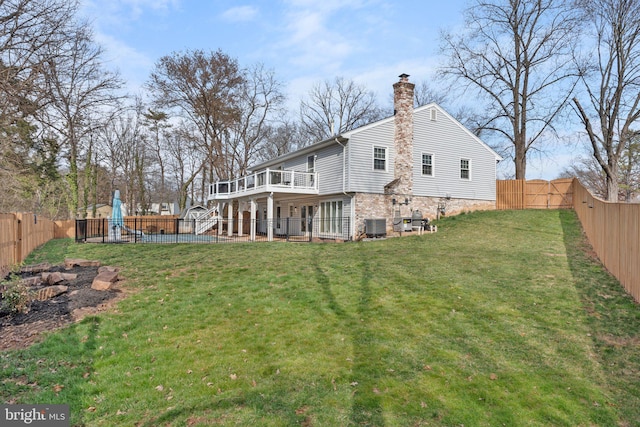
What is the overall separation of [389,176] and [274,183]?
6.45 metres

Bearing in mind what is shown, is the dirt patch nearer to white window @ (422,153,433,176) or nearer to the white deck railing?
the white deck railing

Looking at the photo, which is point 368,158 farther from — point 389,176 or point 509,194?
point 509,194

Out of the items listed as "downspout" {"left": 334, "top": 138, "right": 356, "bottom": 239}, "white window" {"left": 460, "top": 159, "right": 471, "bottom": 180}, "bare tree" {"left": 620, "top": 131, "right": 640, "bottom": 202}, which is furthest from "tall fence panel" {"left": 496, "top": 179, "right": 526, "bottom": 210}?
"bare tree" {"left": 620, "top": 131, "right": 640, "bottom": 202}

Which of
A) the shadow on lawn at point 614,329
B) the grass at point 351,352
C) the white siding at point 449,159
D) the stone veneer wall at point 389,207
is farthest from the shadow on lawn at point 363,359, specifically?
the white siding at point 449,159

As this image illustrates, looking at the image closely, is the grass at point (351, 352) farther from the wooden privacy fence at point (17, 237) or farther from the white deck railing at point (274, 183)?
the white deck railing at point (274, 183)

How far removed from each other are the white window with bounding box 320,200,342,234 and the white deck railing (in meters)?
1.08

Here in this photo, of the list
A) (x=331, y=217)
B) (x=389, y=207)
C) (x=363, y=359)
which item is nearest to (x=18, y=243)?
(x=363, y=359)

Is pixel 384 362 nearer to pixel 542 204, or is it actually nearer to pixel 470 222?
pixel 470 222

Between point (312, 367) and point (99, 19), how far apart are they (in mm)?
14311

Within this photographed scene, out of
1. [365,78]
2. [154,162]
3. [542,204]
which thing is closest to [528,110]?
[542,204]

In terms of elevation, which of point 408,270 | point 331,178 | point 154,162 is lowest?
point 408,270

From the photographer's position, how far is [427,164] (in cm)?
1908

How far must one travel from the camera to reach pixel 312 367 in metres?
4.36

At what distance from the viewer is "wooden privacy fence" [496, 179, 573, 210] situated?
21.6 meters
